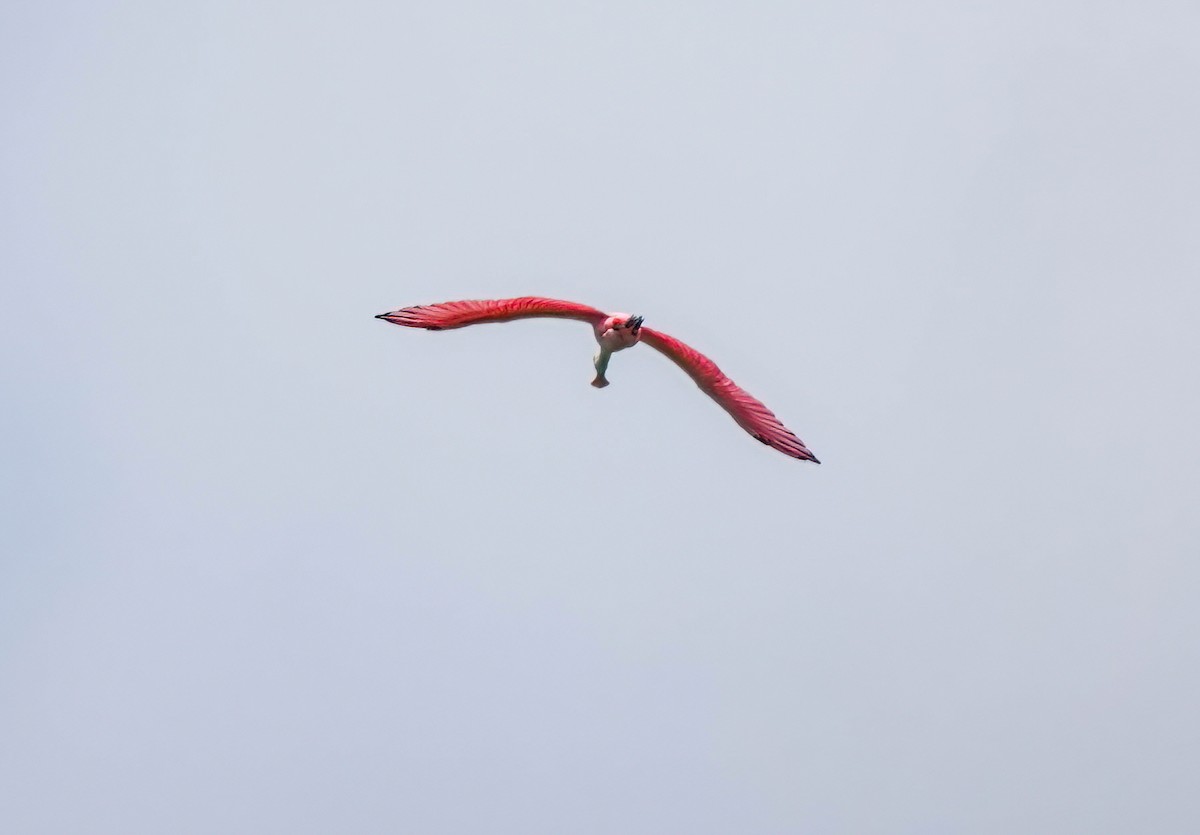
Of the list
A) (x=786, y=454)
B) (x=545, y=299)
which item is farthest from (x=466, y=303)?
(x=786, y=454)

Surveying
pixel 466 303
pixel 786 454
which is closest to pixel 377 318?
pixel 466 303

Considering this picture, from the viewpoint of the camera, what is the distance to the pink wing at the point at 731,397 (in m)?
37.9

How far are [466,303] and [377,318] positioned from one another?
1648 mm

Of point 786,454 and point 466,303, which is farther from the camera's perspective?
point 786,454

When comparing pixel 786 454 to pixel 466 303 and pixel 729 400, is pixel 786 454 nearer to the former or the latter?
pixel 729 400

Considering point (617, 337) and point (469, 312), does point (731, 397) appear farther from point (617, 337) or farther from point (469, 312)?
point (469, 312)

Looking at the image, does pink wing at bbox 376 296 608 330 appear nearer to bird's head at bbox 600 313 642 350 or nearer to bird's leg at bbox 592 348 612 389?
bird's head at bbox 600 313 642 350

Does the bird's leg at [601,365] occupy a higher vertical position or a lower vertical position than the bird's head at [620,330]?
lower

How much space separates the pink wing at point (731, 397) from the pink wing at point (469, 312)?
209cm

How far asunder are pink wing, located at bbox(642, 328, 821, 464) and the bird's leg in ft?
3.60

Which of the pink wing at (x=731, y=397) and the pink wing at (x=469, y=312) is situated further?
the pink wing at (x=731, y=397)

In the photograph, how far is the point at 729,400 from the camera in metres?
38.9

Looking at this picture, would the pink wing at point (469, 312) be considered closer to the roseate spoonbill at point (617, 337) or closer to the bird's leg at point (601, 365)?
the roseate spoonbill at point (617, 337)

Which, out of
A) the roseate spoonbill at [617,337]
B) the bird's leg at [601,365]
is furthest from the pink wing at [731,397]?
the bird's leg at [601,365]
